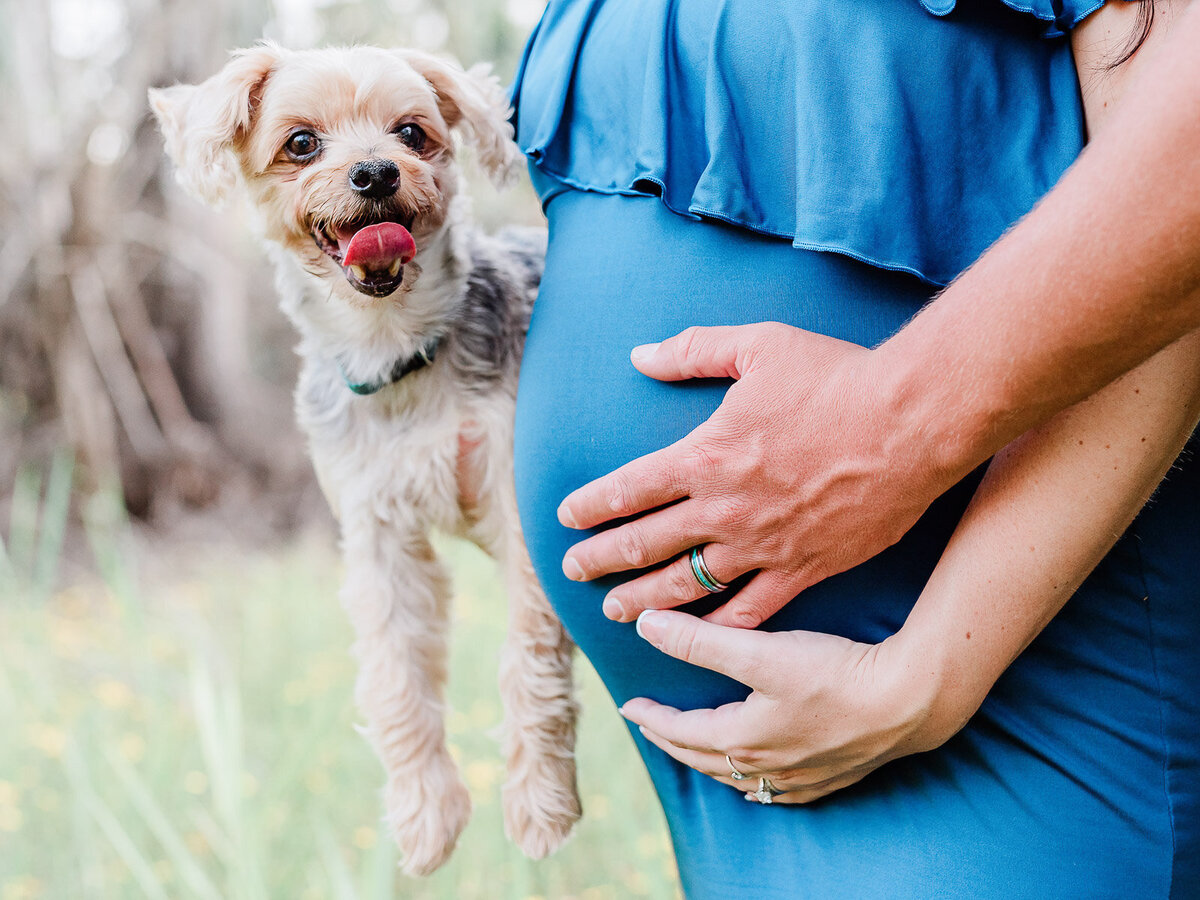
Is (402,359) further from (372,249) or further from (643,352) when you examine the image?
(643,352)

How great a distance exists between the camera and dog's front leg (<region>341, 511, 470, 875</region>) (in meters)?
1.57

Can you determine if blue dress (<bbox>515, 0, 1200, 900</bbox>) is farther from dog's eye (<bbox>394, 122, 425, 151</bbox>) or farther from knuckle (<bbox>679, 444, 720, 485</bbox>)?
dog's eye (<bbox>394, 122, 425, 151</bbox>)

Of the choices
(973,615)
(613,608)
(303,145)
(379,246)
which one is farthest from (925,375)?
(303,145)

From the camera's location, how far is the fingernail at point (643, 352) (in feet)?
3.58

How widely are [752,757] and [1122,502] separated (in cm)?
47

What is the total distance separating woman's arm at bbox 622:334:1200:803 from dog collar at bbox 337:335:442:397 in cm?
79

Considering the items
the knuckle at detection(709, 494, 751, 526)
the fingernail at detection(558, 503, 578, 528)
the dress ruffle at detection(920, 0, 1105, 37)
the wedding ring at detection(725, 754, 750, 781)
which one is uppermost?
the dress ruffle at detection(920, 0, 1105, 37)

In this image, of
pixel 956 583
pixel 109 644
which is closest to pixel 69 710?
pixel 109 644

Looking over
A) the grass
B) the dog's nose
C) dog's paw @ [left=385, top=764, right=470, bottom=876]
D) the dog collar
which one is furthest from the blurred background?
the dog's nose

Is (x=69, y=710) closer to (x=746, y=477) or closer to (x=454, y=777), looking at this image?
(x=454, y=777)

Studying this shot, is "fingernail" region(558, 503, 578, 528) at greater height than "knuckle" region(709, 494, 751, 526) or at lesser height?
lesser

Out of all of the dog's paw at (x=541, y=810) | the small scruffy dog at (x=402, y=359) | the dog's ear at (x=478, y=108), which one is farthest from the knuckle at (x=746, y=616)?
the dog's ear at (x=478, y=108)

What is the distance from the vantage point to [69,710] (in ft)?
11.2

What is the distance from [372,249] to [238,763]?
124 centimetres
